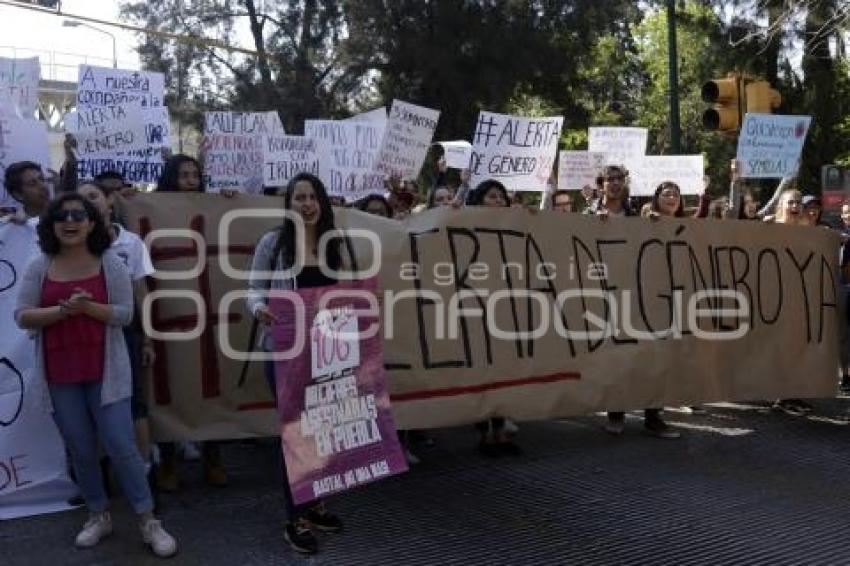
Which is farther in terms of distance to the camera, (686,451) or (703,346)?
(703,346)

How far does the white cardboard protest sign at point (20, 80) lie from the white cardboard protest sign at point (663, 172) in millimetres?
4883

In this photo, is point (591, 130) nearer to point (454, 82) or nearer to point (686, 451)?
point (686, 451)

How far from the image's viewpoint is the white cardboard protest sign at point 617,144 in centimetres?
876

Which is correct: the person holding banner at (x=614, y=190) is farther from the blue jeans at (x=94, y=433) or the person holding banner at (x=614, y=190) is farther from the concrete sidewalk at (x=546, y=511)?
the blue jeans at (x=94, y=433)

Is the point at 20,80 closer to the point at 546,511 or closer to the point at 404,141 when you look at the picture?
the point at 404,141

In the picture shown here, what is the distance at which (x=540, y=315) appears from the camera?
19.0 ft

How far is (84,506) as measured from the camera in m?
4.88

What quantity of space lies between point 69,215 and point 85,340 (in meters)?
0.53

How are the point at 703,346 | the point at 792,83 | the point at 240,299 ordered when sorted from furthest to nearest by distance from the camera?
the point at 792,83 → the point at 703,346 → the point at 240,299

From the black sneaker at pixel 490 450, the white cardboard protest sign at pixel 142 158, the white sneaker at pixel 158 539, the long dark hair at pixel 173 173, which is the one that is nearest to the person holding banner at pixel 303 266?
the white sneaker at pixel 158 539

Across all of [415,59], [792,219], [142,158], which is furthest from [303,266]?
[415,59]

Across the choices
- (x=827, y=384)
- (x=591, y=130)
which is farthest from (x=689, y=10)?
(x=827, y=384)

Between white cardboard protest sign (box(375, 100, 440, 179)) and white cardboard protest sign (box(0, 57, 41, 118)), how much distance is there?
2468mm

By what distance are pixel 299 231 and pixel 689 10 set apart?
18.3 m
